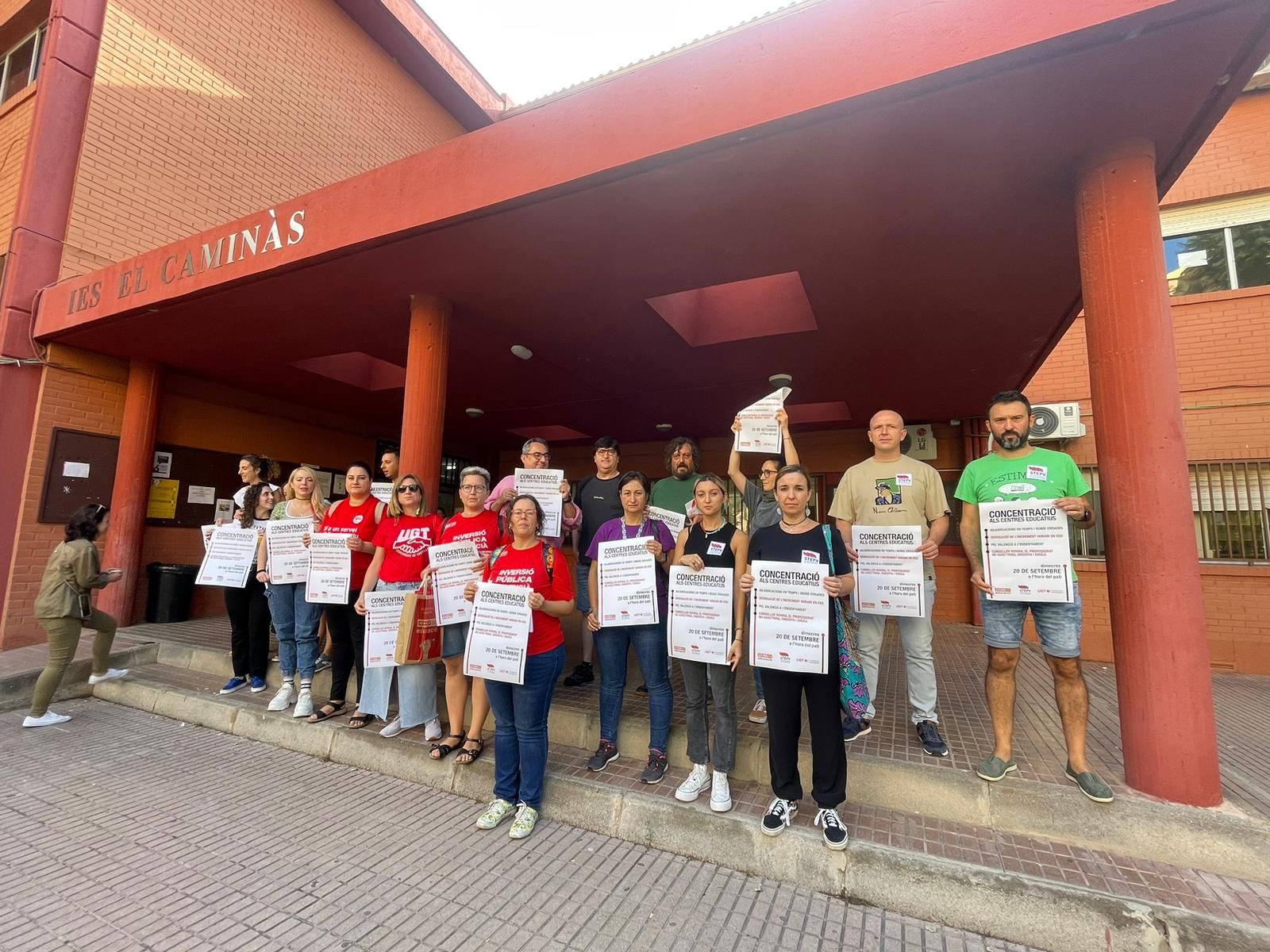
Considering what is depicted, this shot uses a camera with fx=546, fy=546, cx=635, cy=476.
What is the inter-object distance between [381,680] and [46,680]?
3178 millimetres

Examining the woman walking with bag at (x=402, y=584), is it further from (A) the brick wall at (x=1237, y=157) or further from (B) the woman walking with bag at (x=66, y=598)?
(A) the brick wall at (x=1237, y=157)

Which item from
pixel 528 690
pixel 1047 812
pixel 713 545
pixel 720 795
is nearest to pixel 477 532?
pixel 528 690

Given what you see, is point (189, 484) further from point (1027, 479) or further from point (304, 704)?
point (1027, 479)

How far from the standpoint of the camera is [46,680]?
4.60 meters

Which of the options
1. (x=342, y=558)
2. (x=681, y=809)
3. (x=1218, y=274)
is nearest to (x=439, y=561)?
(x=342, y=558)

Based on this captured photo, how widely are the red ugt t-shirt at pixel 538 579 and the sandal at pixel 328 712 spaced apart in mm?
2088

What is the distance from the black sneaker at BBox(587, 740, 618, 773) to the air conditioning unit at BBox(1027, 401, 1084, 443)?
25.0 ft

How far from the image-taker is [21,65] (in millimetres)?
7664

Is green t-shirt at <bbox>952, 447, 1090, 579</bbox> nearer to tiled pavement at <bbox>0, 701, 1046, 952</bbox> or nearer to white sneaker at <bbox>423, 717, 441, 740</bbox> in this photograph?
tiled pavement at <bbox>0, 701, 1046, 952</bbox>

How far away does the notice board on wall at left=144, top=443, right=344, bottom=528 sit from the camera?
295 inches

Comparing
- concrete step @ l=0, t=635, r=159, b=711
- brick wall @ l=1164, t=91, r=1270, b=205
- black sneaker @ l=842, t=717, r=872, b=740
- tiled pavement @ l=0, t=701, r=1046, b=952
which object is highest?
brick wall @ l=1164, t=91, r=1270, b=205

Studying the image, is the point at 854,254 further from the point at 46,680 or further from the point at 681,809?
the point at 46,680

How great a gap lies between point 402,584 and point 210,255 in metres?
3.82

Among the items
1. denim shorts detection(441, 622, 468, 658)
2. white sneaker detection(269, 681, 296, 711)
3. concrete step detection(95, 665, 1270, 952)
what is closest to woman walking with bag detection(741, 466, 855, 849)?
concrete step detection(95, 665, 1270, 952)
